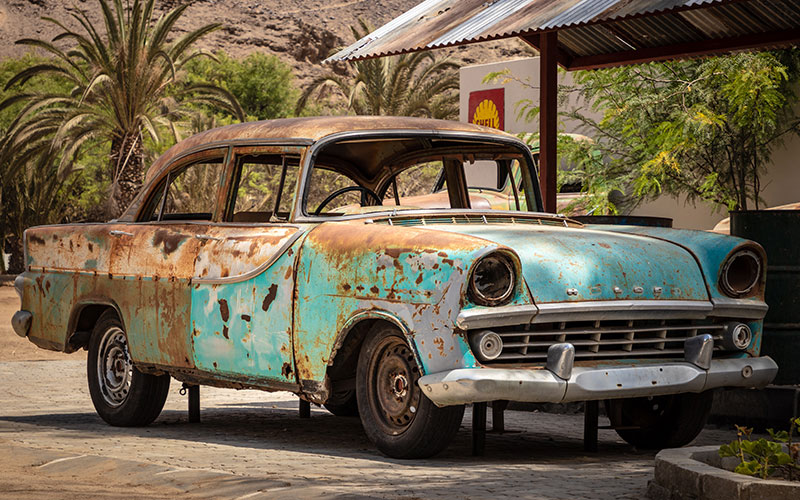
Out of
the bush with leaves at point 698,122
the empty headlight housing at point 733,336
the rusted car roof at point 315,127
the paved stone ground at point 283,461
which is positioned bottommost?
the paved stone ground at point 283,461

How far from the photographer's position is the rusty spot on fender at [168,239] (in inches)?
284

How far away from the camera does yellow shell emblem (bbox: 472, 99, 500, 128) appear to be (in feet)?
77.9

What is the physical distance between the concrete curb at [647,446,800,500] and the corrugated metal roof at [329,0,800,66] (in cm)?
409

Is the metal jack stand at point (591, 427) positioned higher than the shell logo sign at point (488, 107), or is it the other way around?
the shell logo sign at point (488, 107)

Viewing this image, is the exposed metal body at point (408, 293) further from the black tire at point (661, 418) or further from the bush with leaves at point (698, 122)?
the bush with leaves at point (698, 122)

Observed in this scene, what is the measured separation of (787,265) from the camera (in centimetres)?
714

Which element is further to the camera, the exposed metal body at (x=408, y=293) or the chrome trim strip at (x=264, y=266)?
the chrome trim strip at (x=264, y=266)

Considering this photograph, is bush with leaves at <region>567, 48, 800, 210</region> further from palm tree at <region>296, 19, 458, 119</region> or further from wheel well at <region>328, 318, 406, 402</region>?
wheel well at <region>328, 318, 406, 402</region>

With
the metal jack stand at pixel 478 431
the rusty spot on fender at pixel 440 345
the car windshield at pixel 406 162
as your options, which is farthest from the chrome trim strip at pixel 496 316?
the car windshield at pixel 406 162

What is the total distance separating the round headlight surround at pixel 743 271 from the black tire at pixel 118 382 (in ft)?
11.6

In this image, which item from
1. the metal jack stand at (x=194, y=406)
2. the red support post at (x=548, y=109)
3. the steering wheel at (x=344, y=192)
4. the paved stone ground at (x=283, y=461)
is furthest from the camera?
the red support post at (x=548, y=109)

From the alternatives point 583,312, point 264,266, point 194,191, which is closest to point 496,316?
point 583,312

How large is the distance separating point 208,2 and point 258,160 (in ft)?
219

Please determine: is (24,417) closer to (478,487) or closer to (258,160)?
(258,160)
